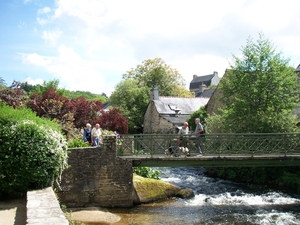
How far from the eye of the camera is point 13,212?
20.3 feet

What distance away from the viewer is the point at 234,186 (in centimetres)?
1712

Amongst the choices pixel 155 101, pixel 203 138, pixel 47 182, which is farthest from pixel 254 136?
pixel 155 101

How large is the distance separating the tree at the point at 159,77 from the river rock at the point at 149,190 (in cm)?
3289

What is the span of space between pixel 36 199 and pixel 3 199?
5.48 ft

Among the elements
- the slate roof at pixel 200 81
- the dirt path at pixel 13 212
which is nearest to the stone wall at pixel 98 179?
the dirt path at pixel 13 212

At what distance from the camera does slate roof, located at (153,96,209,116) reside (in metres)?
33.3

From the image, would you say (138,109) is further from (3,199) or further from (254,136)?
(3,199)

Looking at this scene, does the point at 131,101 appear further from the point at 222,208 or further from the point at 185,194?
the point at 222,208

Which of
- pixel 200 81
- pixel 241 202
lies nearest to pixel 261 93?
pixel 241 202

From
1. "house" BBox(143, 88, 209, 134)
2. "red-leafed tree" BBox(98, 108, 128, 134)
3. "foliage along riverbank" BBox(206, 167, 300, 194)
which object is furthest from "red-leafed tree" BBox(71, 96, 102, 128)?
"house" BBox(143, 88, 209, 134)

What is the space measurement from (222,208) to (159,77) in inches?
1389

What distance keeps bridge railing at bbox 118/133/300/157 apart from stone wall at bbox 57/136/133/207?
0.90 m

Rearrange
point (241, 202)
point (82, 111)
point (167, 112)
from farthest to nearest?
point (167, 112) → point (82, 111) → point (241, 202)

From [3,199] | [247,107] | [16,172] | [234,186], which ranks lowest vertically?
[234,186]
